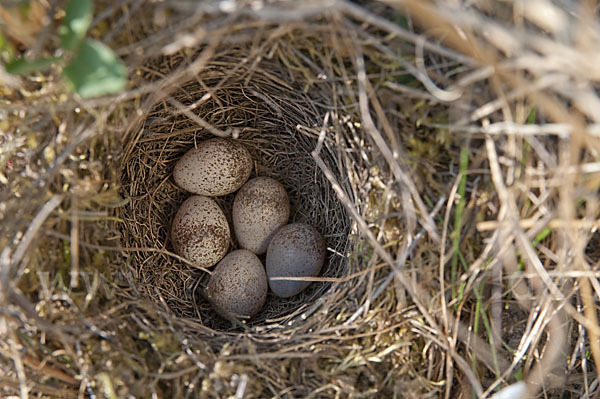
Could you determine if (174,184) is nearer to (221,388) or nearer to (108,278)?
(108,278)

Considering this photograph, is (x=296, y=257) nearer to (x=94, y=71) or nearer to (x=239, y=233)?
(x=239, y=233)

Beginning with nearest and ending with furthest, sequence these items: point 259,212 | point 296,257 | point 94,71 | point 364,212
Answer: point 94,71
point 364,212
point 296,257
point 259,212

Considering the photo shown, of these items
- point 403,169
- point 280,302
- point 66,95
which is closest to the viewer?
point 66,95

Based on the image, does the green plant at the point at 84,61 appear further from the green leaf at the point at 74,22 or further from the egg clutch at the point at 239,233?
the egg clutch at the point at 239,233

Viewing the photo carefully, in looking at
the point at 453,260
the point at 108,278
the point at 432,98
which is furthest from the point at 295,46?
the point at 108,278

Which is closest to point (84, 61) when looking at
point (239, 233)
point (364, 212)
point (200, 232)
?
point (364, 212)

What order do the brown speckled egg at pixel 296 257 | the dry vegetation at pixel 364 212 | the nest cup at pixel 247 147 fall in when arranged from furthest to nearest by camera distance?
the brown speckled egg at pixel 296 257, the nest cup at pixel 247 147, the dry vegetation at pixel 364 212

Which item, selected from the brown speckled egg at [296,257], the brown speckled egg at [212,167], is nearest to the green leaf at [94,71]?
the brown speckled egg at [212,167]
